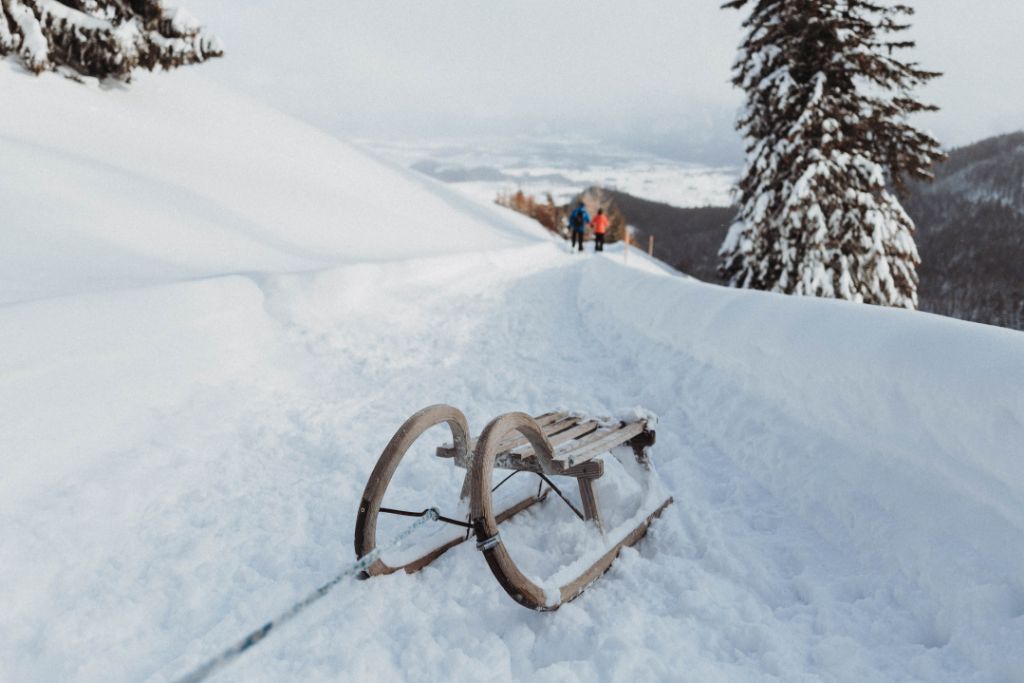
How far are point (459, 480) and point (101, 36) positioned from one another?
1685 centimetres

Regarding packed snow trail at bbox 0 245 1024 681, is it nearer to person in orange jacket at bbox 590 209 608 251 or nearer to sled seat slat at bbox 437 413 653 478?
sled seat slat at bbox 437 413 653 478

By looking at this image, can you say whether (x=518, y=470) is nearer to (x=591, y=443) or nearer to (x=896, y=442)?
(x=591, y=443)

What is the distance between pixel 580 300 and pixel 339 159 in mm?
17175

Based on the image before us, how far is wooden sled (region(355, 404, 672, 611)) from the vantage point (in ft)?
9.15

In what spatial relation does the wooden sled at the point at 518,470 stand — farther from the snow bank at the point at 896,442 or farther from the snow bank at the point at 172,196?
the snow bank at the point at 172,196

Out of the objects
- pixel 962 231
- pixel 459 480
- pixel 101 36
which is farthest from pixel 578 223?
pixel 962 231

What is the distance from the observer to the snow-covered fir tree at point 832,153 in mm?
14883

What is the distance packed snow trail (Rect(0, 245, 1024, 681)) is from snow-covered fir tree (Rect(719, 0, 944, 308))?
34.0 ft

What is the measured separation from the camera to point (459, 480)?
485 centimetres

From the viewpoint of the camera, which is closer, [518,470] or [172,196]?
[518,470]

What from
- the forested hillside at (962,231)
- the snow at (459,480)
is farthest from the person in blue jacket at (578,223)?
the forested hillside at (962,231)

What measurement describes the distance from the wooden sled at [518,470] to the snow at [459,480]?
14 cm

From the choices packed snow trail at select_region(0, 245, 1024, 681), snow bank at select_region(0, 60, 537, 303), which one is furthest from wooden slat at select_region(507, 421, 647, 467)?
snow bank at select_region(0, 60, 537, 303)

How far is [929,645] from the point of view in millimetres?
3170
